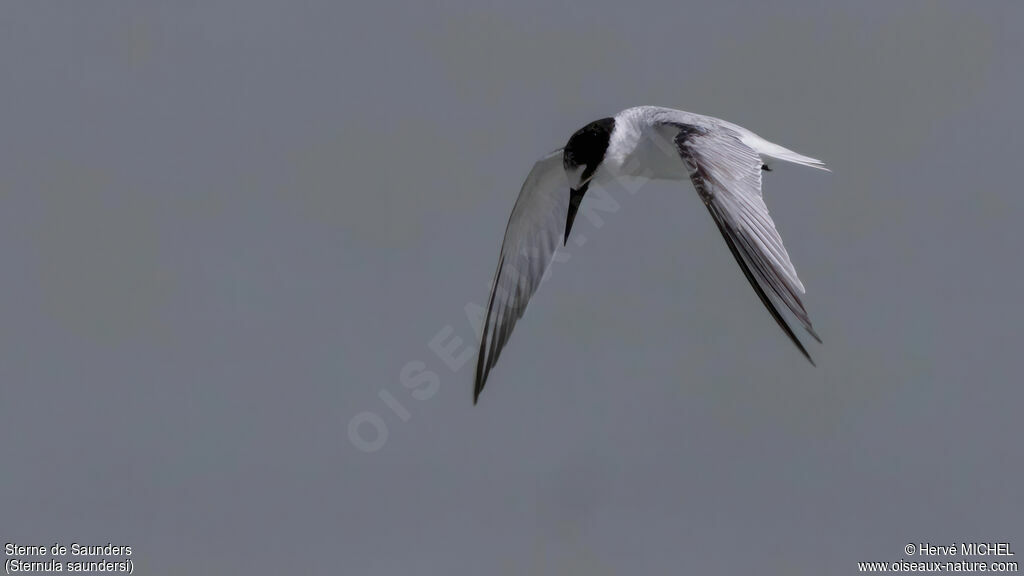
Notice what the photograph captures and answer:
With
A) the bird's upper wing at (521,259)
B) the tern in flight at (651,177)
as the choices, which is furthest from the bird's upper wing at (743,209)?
the bird's upper wing at (521,259)

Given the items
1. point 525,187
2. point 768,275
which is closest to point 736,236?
point 768,275

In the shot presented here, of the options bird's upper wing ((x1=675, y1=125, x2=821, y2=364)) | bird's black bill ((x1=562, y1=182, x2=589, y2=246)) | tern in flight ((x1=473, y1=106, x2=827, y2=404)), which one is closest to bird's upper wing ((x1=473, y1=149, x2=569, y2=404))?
tern in flight ((x1=473, y1=106, x2=827, y2=404))

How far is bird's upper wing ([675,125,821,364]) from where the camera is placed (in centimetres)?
594

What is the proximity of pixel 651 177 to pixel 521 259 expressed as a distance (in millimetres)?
1193

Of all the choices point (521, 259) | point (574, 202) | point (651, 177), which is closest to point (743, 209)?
point (651, 177)

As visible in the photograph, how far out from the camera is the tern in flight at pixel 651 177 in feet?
20.2

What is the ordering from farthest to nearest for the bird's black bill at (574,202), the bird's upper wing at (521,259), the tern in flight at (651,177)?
1. the bird's upper wing at (521,259)
2. the bird's black bill at (574,202)
3. the tern in flight at (651,177)

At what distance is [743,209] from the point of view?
6480 mm

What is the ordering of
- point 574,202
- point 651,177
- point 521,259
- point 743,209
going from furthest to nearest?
point 521,259, point 574,202, point 651,177, point 743,209

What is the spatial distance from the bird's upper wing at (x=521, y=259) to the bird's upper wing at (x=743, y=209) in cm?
138

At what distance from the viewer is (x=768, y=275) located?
19.8ft

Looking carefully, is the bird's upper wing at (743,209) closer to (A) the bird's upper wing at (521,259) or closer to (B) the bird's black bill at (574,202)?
(B) the bird's black bill at (574,202)

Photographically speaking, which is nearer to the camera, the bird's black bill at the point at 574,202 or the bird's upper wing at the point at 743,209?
the bird's upper wing at the point at 743,209

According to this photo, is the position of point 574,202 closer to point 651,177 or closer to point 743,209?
point 651,177
